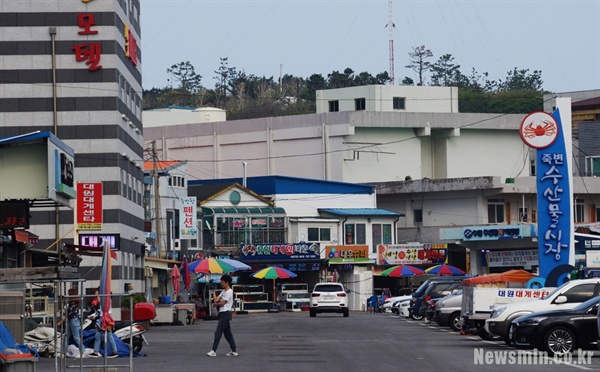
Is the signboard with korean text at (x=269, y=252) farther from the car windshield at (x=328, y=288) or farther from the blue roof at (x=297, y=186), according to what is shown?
the car windshield at (x=328, y=288)

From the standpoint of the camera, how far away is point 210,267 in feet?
196

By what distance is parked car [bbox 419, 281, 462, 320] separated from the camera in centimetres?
4603

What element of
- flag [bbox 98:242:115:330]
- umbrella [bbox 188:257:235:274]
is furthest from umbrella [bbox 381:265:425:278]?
flag [bbox 98:242:115:330]

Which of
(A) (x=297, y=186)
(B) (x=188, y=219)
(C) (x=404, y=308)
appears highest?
(A) (x=297, y=186)

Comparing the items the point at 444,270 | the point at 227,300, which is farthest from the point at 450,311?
the point at 444,270

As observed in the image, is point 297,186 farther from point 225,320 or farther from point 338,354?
point 338,354

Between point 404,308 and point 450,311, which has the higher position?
point 450,311

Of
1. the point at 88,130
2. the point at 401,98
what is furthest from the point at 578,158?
the point at 88,130

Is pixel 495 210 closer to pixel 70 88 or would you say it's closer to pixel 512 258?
pixel 512 258

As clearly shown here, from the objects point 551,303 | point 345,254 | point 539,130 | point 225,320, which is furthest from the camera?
point 345,254

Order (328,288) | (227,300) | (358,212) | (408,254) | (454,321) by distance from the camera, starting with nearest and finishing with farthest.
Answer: (227,300), (454,321), (328,288), (408,254), (358,212)

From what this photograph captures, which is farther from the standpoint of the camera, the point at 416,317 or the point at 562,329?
the point at 416,317

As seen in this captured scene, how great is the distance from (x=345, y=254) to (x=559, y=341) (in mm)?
Result: 55802

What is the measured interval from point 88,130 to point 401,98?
54783 millimetres
